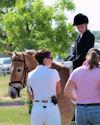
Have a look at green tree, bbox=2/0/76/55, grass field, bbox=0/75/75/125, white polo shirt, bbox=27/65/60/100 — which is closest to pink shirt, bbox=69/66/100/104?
white polo shirt, bbox=27/65/60/100

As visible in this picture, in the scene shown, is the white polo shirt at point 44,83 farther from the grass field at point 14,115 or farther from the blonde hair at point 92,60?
the grass field at point 14,115

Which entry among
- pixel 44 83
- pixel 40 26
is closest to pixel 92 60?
pixel 44 83

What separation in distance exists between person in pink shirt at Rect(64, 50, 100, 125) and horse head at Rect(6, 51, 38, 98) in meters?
2.58

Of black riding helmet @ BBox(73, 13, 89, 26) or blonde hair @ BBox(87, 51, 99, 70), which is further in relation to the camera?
black riding helmet @ BBox(73, 13, 89, 26)

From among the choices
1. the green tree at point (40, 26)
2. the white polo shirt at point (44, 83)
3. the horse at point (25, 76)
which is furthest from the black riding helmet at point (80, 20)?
the green tree at point (40, 26)

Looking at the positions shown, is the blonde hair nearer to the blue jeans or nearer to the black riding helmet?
the blue jeans

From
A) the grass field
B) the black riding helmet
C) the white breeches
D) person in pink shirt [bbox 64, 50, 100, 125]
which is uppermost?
the black riding helmet

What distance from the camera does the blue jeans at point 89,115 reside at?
571cm

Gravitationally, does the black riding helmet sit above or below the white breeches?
above

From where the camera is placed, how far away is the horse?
7957mm

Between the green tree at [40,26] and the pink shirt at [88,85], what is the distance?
1201 cm

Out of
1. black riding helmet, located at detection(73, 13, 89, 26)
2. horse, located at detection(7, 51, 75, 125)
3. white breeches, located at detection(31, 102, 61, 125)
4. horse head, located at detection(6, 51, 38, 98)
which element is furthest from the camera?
horse head, located at detection(6, 51, 38, 98)

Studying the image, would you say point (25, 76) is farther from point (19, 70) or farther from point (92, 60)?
point (92, 60)

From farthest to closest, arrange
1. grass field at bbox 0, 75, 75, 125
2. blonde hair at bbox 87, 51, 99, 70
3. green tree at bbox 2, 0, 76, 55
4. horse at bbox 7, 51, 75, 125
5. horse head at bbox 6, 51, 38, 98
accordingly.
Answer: green tree at bbox 2, 0, 76, 55, grass field at bbox 0, 75, 75, 125, horse head at bbox 6, 51, 38, 98, horse at bbox 7, 51, 75, 125, blonde hair at bbox 87, 51, 99, 70
